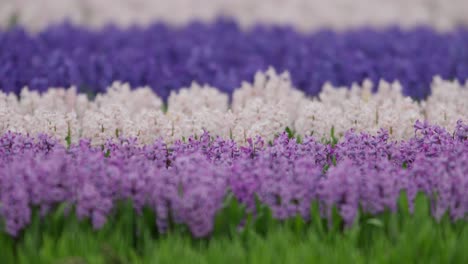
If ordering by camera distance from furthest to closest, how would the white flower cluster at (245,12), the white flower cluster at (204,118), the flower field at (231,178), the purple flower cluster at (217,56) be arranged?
the white flower cluster at (245,12) → the purple flower cluster at (217,56) → the white flower cluster at (204,118) → the flower field at (231,178)

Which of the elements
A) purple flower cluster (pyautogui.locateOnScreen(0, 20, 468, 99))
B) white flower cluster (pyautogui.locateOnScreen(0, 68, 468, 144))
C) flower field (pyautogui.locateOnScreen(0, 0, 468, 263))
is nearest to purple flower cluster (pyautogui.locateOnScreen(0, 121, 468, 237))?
flower field (pyautogui.locateOnScreen(0, 0, 468, 263))

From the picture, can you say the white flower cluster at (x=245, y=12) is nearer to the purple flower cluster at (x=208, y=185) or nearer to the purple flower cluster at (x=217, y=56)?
the purple flower cluster at (x=217, y=56)

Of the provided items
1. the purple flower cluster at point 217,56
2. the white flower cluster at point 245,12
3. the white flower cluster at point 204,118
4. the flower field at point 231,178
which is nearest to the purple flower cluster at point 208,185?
the flower field at point 231,178

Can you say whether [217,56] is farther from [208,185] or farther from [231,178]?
[208,185]

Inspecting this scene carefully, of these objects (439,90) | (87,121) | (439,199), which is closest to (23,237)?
(87,121)

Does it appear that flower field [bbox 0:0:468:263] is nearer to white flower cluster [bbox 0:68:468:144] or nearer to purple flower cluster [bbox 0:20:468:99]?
white flower cluster [bbox 0:68:468:144]

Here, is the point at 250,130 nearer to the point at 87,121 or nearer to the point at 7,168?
the point at 87,121

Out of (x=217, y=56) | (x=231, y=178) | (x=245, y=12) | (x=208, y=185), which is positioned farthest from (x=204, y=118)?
(x=245, y=12)
